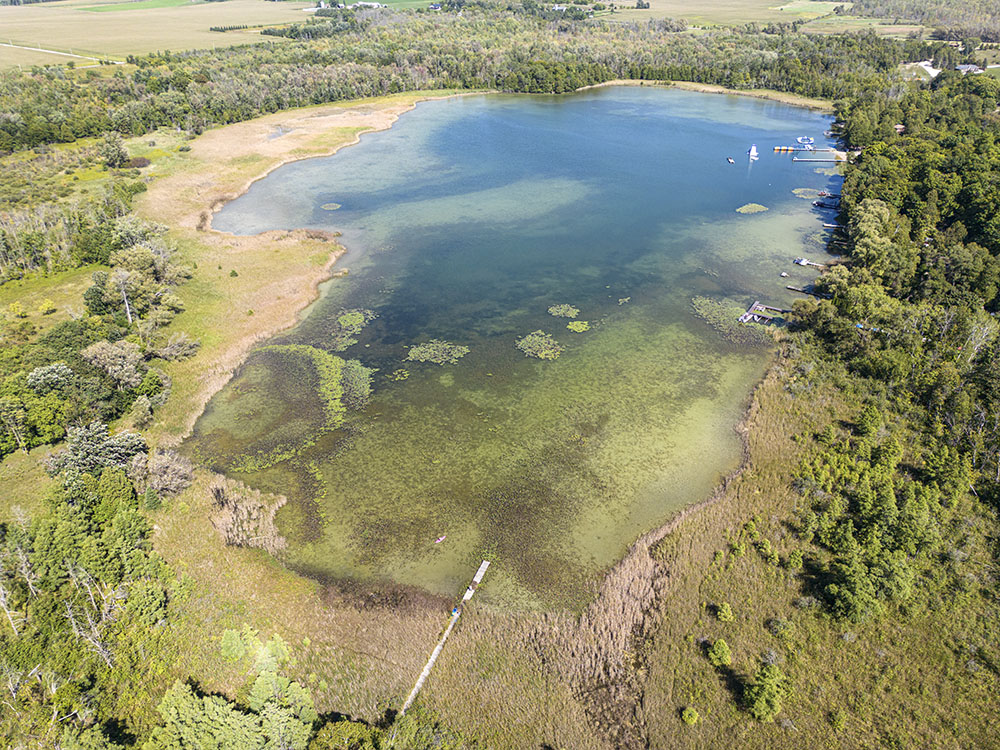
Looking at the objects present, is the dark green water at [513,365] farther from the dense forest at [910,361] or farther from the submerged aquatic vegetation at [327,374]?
the dense forest at [910,361]

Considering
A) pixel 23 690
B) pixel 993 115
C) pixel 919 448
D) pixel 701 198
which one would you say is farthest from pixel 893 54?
pixel 23 690

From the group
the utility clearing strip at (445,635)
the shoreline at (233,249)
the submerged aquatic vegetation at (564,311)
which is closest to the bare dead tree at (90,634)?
the utility clearing strip at (445,635)

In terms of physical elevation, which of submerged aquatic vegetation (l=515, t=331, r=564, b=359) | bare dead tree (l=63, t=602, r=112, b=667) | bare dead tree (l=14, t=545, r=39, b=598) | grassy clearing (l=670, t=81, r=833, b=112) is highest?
grassy clearing (l=670, t=81, r=833, b=112)

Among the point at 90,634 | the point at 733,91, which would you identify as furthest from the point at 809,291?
the point at 733,91

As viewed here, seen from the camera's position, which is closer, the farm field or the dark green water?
the dark green water

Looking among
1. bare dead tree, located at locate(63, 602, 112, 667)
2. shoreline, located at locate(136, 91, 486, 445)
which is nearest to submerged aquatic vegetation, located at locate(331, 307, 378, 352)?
shoreline, located at locate(136, 91, 486, 445)

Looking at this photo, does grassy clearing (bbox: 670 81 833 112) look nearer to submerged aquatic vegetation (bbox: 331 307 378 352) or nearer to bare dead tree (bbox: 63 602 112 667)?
submerged aquatic vegetation (bbox: 331 307 378 352)

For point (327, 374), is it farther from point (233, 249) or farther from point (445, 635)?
point (233, 249)
